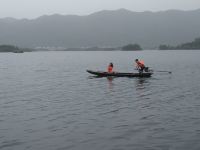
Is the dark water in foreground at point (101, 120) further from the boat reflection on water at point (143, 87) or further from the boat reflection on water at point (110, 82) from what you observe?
the boat reflection on water at point (110, 82)

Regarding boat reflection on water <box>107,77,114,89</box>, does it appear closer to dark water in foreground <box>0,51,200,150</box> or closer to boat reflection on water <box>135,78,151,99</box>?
boat reflection on water <box>135,78,151,99</box>

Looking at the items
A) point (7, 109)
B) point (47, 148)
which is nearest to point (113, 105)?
point (7, 109)

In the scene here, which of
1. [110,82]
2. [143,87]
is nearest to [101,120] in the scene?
[143,87]

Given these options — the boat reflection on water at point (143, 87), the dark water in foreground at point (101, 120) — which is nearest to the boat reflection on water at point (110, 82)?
the boat reflection on water at point (143, 87)

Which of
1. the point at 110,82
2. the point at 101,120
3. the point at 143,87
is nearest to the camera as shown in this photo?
the point at 101,120

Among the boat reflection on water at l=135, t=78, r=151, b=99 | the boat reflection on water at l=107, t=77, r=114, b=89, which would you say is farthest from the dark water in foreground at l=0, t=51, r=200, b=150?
the boat reflection on water at l=107, t=77, r=114, b=89

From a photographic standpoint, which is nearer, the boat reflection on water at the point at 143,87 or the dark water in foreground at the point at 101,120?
the dark water in foreground at the point at 101,120

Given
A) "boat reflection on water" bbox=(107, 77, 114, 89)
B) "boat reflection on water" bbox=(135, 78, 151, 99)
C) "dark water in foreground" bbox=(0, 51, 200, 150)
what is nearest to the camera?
"dark water in foreground" bbox=(0, 51, 200, 150)

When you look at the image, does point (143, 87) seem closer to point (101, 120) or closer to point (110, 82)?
point (110, 82)

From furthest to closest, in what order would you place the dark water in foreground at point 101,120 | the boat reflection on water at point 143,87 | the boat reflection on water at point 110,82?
1. the boat reflection on water at point 110,82
2. the boat reflection on water at point 143,87
3. the dark water in foreground at point 101,120

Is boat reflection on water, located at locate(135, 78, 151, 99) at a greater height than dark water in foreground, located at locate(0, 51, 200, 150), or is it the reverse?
boat reflection on water, located at locate(135, 78, 151, 99)

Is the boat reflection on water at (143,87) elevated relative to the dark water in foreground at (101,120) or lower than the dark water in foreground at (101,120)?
elevated

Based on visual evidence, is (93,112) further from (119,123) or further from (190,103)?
(190,103)

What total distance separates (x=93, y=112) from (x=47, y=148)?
8.45 meters
